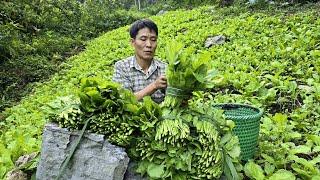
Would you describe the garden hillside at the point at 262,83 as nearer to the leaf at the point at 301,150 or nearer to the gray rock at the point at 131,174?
the leaf at the point at 301,150

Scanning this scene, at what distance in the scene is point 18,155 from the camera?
3822mm

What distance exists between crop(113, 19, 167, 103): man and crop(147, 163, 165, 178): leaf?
1159mm

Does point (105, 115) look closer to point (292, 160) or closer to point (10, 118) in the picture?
point (292, 160)

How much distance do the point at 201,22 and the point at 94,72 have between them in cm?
442

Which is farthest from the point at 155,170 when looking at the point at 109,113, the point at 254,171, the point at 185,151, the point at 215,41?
the point at 215,41

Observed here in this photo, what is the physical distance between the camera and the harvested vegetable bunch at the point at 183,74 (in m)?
2.76

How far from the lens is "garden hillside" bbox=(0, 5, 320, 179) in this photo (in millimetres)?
3539

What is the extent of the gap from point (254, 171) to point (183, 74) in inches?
38.1

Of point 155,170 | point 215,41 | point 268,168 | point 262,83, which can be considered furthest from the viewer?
point 215,41

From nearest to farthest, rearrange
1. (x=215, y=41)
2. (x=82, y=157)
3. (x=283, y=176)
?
1. (x=82, y=157)
2. (x=283, y=176)
3. (x=215, y=41)

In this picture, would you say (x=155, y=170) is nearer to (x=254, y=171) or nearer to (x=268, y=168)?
(x=254, y=171)

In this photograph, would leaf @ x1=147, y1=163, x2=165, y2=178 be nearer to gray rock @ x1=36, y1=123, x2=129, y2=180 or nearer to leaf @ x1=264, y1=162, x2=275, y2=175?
gray rock @ x1=36, y1=123, x2=129, y2=180

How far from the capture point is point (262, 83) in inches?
216

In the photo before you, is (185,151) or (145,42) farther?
(145,42)
